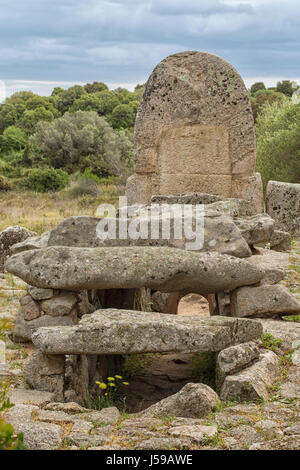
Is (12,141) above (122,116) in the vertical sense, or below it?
below

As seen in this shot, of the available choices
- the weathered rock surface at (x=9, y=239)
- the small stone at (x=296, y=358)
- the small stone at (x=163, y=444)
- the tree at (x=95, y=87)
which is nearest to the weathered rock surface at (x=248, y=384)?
the small stone at (x=296, y=358)

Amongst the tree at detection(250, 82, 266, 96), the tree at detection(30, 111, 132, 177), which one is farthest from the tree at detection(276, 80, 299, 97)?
the tree at detection(30, 111, 132, 177)

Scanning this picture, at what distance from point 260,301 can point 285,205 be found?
263 inches

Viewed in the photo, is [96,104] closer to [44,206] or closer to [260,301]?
[44,206]

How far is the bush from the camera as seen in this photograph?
116 feet

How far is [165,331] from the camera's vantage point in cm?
539

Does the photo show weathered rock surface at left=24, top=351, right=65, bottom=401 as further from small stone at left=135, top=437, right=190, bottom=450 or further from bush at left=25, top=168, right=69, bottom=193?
bush at left=25, top=168, right=69, bottom=193

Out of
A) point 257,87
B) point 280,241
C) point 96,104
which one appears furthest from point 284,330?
point 257,87

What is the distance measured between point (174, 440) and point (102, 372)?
10.2 ft

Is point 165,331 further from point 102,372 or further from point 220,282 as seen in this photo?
point 102,372

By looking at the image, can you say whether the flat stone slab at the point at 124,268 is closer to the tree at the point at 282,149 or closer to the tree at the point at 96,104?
the tree at the point at 282,149

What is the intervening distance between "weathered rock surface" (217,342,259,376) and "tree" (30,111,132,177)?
34.7 meters

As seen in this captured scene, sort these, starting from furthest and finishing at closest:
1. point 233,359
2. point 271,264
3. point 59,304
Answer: point 271,264
point 59,304
point 233,359

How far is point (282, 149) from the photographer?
24531mm
